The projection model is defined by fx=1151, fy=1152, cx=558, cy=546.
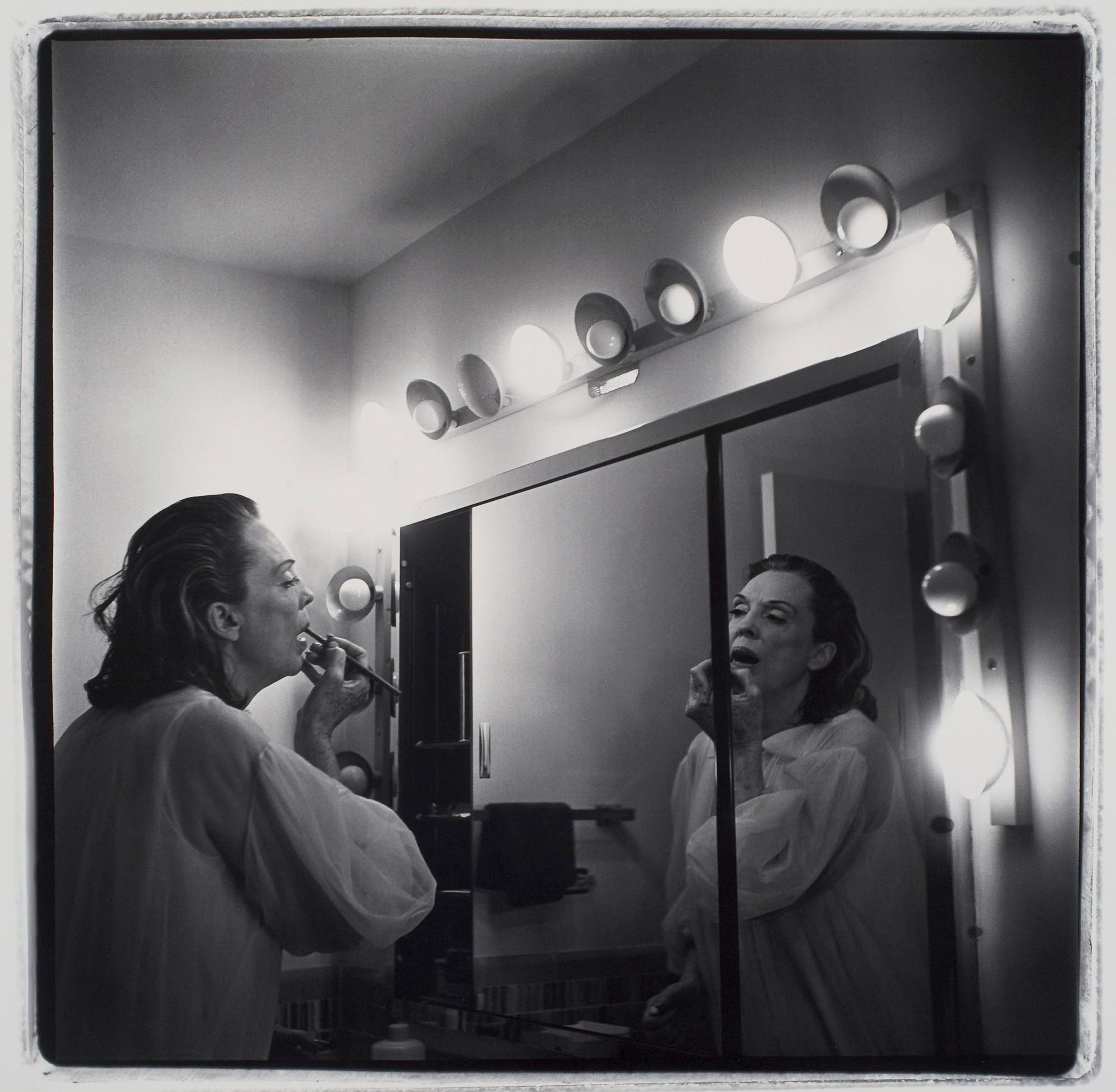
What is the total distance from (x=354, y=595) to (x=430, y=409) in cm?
23

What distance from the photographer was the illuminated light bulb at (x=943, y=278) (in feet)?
3.21

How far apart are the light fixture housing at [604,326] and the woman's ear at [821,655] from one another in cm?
39

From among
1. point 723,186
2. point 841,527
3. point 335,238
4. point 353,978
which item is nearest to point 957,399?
point 841,527

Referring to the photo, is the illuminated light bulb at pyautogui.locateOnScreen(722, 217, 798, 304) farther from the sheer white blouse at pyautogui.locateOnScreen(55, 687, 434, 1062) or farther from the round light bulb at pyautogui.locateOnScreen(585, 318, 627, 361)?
the sheer white blouse at pyautogui.locateOnScreen(55, 687, 434, 1062)

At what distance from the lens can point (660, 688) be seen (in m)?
1.12

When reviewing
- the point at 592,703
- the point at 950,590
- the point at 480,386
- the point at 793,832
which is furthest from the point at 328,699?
the point at 950,590

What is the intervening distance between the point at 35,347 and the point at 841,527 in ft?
2.42

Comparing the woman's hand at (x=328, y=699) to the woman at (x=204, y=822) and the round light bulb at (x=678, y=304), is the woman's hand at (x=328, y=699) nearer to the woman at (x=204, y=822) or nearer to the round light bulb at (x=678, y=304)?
the woman at (x=204, y=822)

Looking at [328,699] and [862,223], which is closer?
[862,223]

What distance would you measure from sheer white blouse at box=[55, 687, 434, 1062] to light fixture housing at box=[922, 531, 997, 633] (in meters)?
0.57

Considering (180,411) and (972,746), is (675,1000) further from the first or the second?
(180,411)

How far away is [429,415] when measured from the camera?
4.18 ft

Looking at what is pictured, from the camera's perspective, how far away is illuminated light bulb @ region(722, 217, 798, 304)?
1.09 metres

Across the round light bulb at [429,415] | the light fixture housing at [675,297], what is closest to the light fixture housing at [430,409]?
the round light bulb at [429,415]
